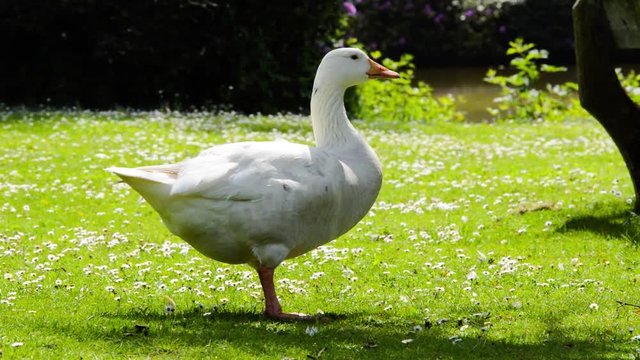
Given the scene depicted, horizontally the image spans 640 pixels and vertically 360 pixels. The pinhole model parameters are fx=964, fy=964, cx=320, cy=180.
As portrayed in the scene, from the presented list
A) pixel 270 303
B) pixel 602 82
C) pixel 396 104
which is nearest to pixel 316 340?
pixel 270 303

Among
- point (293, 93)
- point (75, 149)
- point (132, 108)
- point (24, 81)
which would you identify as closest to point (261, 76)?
point (293, 93)

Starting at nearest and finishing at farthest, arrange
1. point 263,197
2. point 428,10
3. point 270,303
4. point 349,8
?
point 263,197 → point 270,303 → point 349,8 → point 428,10

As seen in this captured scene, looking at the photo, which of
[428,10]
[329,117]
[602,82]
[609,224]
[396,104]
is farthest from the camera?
[428,10]

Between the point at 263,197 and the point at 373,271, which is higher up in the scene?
the point at 263,197

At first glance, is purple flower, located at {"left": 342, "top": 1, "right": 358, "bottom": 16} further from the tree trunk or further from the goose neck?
the goose neck

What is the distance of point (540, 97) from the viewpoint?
19.4m

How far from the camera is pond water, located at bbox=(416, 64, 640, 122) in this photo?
2369cm

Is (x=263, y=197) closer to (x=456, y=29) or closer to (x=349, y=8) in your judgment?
(x=349, y=8)

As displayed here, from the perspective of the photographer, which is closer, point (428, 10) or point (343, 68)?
point (343, 68)

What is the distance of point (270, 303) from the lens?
6254mm

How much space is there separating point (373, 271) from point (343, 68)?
1.80 meters

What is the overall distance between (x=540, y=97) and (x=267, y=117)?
5.52 metres

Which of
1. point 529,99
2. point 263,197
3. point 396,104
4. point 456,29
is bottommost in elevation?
point 396,104

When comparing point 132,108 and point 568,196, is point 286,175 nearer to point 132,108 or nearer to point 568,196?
point 568,196
